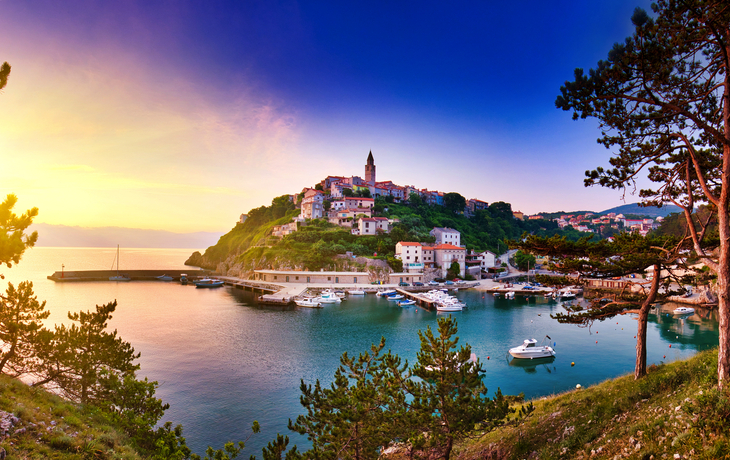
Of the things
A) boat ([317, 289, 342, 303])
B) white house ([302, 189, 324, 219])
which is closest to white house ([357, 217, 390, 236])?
white house ([302, 189, 324, 219])

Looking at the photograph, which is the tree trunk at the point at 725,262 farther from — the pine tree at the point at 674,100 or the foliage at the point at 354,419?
the foliage at the point at 354,419

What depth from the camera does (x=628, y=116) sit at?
7641 mm

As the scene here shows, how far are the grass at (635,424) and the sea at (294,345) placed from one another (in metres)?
4.45

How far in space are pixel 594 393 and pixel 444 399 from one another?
181 inches

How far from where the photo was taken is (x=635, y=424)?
630 centimetres

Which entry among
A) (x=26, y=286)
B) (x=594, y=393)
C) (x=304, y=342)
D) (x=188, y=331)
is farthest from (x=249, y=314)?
(x=594, y=393)

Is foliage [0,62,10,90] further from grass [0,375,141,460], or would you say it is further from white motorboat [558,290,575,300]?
white motorboat [558,290,575,300]

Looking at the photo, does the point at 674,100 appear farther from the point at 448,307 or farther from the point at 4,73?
the point at 448,307

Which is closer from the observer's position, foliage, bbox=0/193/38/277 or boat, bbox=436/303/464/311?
foliage, bbox=0/193/38/277

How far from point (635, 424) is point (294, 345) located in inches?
897

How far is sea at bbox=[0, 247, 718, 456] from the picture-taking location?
16.0 meters

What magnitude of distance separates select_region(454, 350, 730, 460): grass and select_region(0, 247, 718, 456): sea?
4.45m

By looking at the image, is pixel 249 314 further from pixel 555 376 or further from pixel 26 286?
pixel 555 376

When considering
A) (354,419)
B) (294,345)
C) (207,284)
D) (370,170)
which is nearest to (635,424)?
(354,419)
